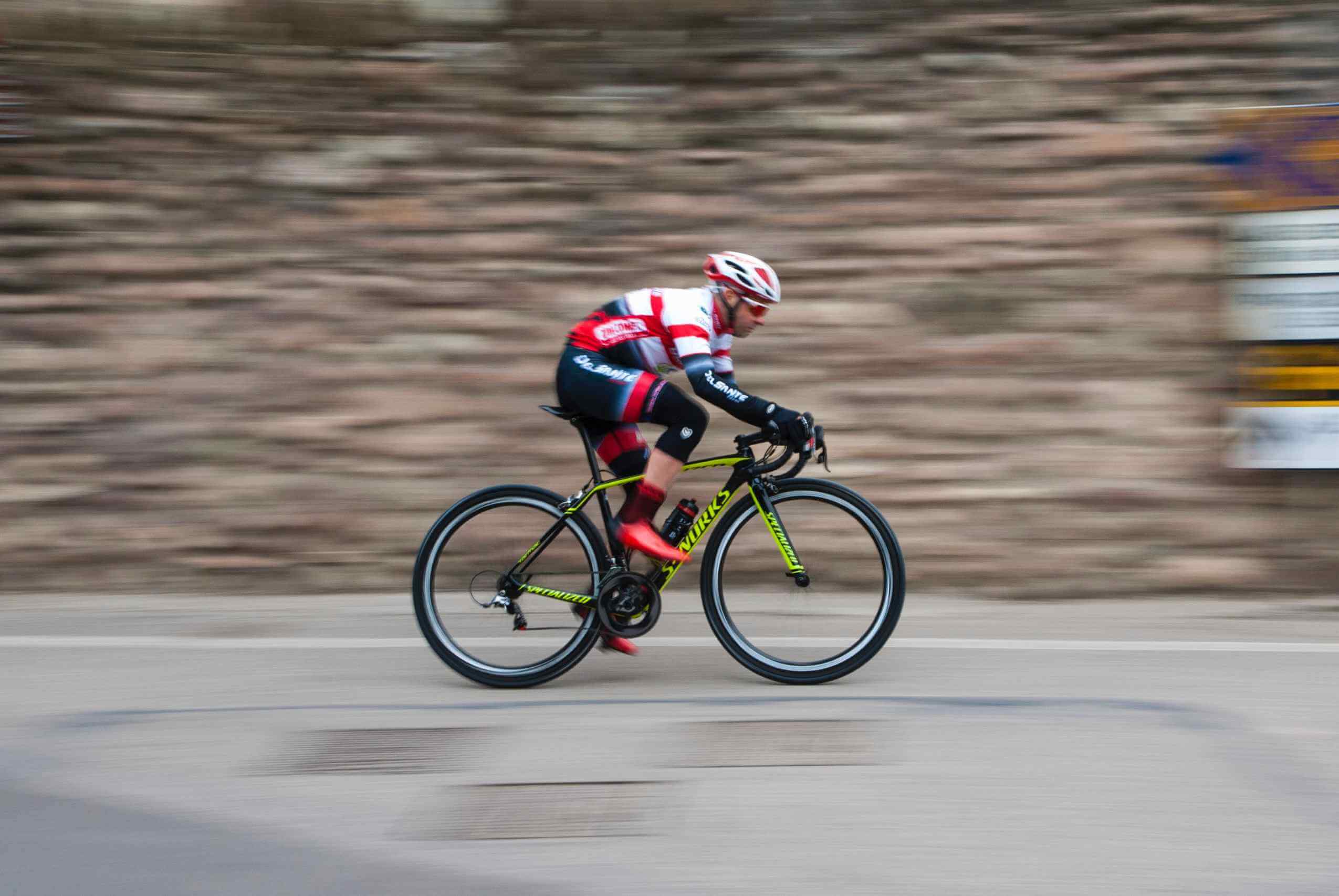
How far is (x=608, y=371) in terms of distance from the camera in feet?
16.6

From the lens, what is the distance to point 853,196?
7.75m

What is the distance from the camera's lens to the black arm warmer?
483 centimetres

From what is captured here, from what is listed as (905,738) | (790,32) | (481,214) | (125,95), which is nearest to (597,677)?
(905,738)

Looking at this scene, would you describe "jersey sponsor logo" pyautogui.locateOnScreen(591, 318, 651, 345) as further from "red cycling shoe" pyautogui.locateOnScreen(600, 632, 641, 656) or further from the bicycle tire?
"red cycling shoe" pyautogui.locateOnScreen(600, 632, 641, 656)

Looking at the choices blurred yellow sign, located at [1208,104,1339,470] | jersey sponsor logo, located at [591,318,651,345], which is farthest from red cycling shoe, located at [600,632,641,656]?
blurred yellow sign, located at [1208,104,1339,470]

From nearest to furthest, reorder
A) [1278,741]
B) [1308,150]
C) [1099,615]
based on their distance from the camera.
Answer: [1278,741], [1099,615], [1308,150]

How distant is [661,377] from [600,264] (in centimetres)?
273

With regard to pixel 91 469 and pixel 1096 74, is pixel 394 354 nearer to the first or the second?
pixel 91 469

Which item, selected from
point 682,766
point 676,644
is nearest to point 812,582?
point 676,644

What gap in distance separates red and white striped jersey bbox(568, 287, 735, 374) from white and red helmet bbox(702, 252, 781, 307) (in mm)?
117

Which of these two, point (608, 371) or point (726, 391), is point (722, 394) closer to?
point (726, 391)

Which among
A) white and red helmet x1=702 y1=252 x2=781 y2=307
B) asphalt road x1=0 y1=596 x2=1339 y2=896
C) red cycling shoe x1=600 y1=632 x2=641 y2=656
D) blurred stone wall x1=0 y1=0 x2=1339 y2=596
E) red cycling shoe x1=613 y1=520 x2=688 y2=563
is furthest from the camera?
blurred stone wall x1=0 y1=0 x2=1339 y2=596

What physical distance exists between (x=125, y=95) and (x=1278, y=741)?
310 inches

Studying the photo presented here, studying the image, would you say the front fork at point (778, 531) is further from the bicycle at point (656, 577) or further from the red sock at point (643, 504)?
the red sock at point (643, 504)
